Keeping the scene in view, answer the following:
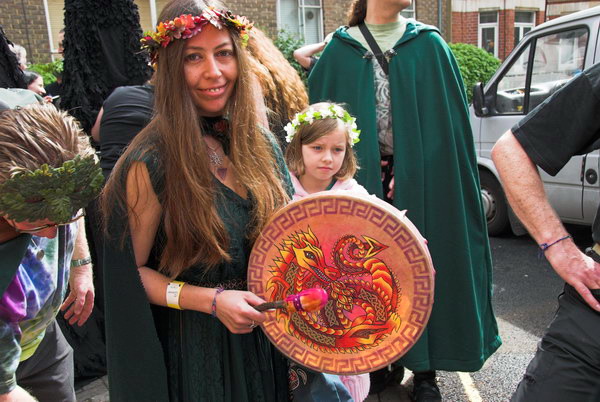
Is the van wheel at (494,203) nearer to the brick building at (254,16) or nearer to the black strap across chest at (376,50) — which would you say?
the black strap across chest at (376,50)

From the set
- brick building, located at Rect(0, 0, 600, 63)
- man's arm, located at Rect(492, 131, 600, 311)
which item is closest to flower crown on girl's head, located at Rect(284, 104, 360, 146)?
man's arm, located at Rect(492, 131, 600, 311)

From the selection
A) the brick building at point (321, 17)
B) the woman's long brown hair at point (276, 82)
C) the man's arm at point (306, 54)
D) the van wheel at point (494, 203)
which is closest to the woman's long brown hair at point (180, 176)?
the woman's long brown hair at point (276, 82)

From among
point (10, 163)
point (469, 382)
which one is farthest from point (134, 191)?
point (469, 382)

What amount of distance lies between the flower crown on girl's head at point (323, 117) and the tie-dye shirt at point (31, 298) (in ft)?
3.72

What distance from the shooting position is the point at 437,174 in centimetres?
272

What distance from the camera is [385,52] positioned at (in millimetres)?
2760

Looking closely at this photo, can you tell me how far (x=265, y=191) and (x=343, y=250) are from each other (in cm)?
30

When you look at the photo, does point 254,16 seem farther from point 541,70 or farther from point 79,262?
point 79,262

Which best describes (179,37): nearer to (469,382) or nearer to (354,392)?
(354,392)

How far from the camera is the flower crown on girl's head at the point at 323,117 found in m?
2.51

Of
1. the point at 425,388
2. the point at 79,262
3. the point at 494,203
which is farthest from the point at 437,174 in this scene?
the point at 494,203

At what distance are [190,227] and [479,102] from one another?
14.6 ft

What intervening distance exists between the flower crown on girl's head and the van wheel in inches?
140

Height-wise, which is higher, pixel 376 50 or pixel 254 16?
pixel 254 16
